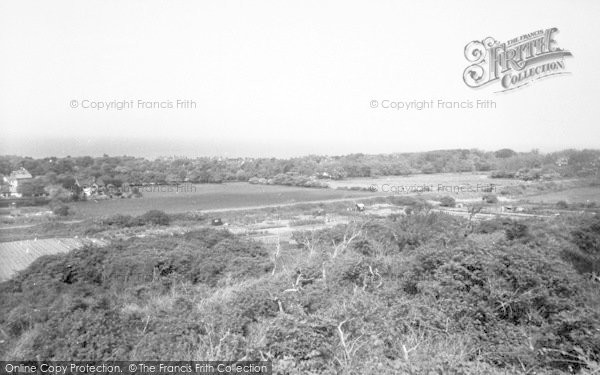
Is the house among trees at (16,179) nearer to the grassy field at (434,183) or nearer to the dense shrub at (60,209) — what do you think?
the dense shrub at (60,209)

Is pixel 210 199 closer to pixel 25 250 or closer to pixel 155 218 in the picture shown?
pixel 155 218

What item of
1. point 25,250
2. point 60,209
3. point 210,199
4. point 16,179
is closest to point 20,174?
point 16,179

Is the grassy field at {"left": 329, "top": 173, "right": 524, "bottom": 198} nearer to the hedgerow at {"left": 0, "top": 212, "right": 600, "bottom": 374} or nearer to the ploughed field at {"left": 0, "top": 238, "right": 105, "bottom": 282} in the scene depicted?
the hedgerow at {"left": 0, "top": 212, "right": 600, "bottom": 374}

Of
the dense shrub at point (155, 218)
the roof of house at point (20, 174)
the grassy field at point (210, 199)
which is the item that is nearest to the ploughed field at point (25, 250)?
the grassy field at point (210, 199)

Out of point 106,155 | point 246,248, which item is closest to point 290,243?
point 246,248

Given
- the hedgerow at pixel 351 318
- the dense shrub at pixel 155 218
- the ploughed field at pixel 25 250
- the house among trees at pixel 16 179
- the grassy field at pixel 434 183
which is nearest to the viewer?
the hedgerow at pixel 351 318
